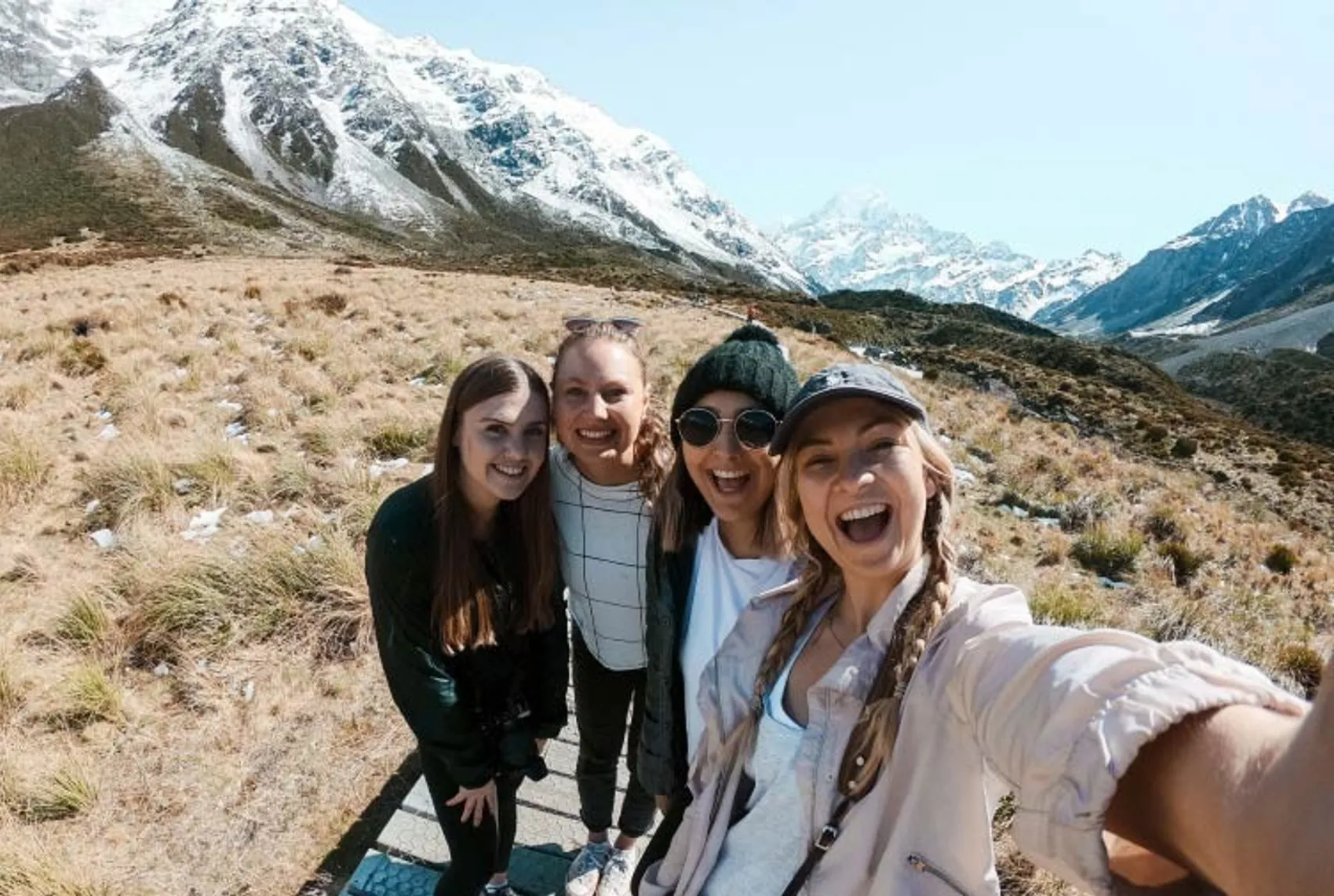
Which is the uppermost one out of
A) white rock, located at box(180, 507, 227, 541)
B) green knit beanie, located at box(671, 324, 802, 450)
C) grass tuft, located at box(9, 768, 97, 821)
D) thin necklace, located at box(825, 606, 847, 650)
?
green knit beanie, located at box(671, 324, 802, 450)

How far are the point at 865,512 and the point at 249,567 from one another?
189 inches

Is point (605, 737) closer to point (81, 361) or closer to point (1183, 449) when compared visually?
point (81, 361)

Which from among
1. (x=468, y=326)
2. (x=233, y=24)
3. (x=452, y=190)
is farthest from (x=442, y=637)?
(x=233, y=24)

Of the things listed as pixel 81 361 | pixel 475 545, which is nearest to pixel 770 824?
pixel 475 545

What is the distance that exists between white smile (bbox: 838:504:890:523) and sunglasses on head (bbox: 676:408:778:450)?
2.16 ft

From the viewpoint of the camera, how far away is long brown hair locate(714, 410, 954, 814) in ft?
4.55

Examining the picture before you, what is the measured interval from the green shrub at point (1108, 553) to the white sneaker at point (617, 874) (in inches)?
234

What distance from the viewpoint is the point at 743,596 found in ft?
7.29

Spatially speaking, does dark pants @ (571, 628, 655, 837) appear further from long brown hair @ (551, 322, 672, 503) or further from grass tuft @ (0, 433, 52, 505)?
grass tuft @ (0, 433, 52, 505)

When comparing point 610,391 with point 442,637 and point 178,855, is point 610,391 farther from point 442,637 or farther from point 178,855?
point 178,855

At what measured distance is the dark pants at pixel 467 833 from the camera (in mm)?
2527

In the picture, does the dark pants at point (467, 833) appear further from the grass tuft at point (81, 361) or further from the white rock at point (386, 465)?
the grass tuft at point (81, 361)

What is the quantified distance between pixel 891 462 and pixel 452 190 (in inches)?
6145

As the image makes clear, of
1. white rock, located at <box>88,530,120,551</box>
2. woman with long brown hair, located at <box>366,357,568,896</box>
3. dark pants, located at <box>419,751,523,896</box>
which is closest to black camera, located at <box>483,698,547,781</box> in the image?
woman with long brown hair, located at <box>366,357,568,896</box>
